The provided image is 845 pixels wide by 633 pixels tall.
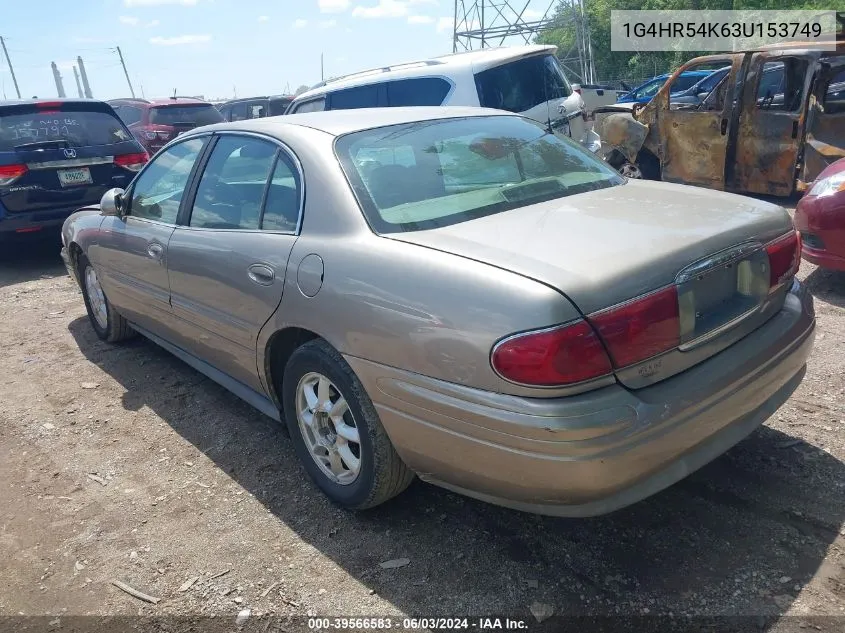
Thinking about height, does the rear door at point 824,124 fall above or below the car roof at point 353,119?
below

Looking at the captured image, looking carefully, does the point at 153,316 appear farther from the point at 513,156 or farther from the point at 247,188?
the point at 513,156

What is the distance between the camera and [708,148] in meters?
8.12

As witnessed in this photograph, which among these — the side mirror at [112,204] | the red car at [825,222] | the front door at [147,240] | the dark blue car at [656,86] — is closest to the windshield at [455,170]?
the front door at [147,240]

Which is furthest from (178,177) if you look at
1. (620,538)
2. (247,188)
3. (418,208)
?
(620,538)

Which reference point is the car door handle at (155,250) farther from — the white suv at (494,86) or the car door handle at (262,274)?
Result: the white suv at (494,86)

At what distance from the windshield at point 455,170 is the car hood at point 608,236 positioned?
0.11 meters

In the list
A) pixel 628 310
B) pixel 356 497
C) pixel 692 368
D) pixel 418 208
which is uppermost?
pixel 418 208

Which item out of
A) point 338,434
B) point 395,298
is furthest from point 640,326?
point 338,434

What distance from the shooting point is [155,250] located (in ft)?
12.5

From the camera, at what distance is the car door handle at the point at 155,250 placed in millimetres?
3760

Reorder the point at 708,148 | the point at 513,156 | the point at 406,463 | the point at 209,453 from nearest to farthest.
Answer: the point at 406,463
the point at 513,156
the point at 209,453
the point at 708,148

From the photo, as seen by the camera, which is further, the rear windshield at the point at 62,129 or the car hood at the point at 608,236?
the rear windshield at the point at 62,129

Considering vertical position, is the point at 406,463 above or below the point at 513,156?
below

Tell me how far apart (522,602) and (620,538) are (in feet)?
1.65
